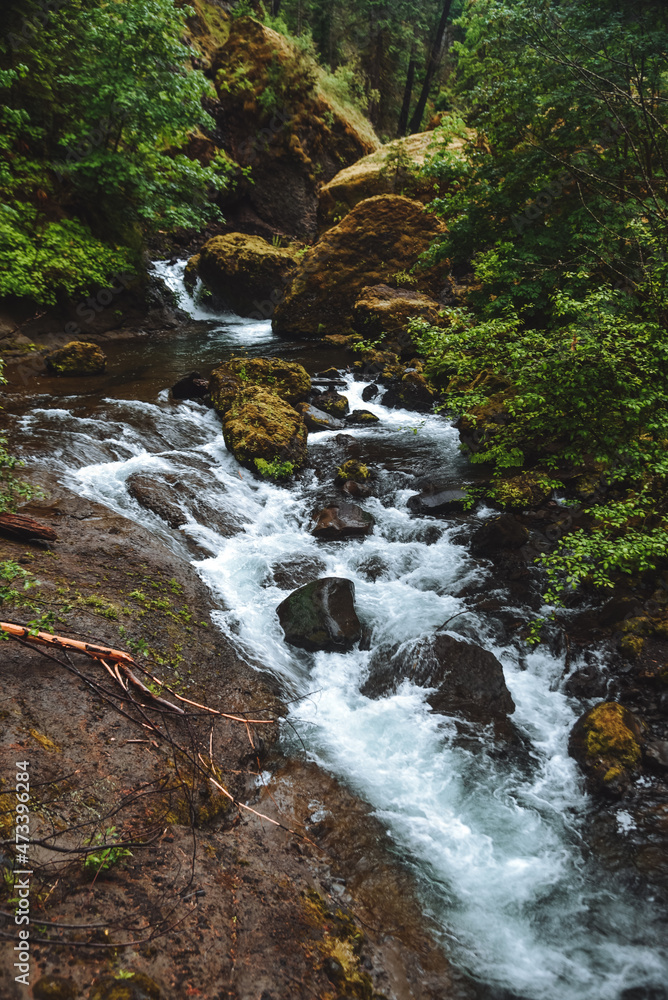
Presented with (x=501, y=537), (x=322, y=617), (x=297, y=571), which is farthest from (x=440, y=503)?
(x=322, y=617)

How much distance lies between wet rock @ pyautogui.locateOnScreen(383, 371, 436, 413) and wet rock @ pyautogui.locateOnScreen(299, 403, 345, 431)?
1.90 metres

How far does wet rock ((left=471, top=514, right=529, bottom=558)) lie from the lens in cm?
711

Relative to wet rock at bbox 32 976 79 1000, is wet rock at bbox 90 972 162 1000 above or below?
below

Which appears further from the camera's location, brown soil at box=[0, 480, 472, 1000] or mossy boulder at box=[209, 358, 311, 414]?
mossy boulder at box=[209, 358, 311, 414]

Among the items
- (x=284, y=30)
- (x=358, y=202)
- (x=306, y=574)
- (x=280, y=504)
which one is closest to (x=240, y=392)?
(x=280, y=504)

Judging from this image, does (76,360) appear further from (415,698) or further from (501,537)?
(415,698)

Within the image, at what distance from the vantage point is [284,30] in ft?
90.3

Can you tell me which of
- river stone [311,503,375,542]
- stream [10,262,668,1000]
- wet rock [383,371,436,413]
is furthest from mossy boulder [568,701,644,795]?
wet rock [383,371,436,413]

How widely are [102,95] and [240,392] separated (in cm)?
831

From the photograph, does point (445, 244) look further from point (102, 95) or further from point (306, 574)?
point (102, 95)

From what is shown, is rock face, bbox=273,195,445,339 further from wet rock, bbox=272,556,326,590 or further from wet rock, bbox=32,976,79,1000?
wet rock, bbox=32,976,79,1000

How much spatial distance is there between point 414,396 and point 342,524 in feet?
19.9

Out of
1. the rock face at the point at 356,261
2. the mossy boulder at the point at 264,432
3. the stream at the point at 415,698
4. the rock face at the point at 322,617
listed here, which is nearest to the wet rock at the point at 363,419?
the stream at the point at 415,698

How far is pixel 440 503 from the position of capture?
8.29 m
